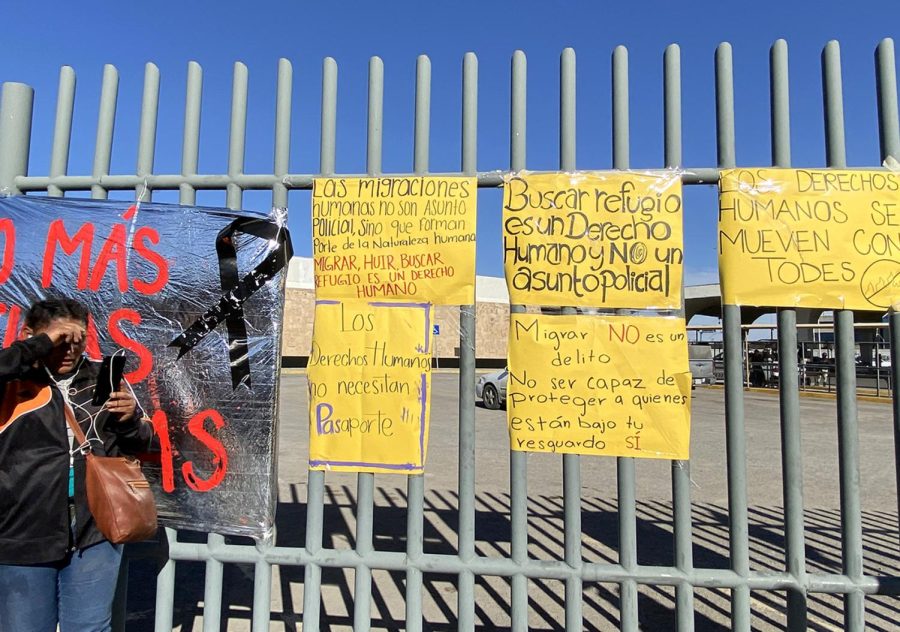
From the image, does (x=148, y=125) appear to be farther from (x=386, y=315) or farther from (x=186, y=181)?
(x=386, y=315)

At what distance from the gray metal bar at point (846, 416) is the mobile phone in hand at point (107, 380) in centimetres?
296

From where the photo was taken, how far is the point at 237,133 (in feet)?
9.05

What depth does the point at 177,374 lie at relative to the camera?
2689 millimetres

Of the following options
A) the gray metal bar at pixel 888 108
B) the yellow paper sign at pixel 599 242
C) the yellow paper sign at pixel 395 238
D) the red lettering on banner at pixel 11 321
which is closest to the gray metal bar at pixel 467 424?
the yellow paper sign at pixel 395 238

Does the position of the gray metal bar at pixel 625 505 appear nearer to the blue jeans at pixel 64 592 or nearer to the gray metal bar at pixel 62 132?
the blue jeans at pixel 64 592

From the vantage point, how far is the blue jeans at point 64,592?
2.17 metres

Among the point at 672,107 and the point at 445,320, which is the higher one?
the point at 445,320

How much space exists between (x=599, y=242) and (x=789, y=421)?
3.52 feet

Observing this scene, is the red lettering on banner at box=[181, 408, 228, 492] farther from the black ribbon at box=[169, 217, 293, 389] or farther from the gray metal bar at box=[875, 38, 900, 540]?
the gray metal bar at box=[875, 38, 900, 540]

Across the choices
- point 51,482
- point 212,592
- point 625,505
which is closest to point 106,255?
point 51,482

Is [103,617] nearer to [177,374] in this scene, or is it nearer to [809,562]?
[177,374]

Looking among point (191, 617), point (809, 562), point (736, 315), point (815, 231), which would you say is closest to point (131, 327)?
point (191, 617)

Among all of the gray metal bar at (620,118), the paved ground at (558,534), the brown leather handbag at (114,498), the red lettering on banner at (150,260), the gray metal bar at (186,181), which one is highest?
the gray metal bar at (620,118)

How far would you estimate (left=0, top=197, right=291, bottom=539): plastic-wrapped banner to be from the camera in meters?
2.68
